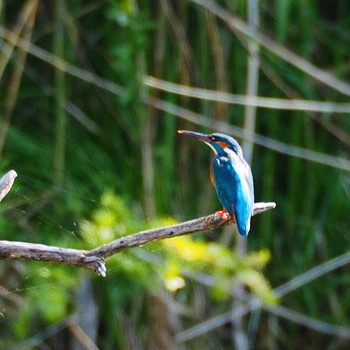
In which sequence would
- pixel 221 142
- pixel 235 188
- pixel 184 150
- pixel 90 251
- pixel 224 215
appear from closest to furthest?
pixel 90 251 < pixel 224 215 < pixel 235 188 < pixel 221 142 < pixel 184 150

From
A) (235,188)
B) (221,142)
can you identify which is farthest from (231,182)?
(221,142)

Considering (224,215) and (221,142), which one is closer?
(224,215)

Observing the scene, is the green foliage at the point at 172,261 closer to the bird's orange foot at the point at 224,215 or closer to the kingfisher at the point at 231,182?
the kingfisher at the point at 231,182

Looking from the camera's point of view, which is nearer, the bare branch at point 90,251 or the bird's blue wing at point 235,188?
the bare branch at point 90,251

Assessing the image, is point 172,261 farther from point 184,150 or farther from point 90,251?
point 90,251

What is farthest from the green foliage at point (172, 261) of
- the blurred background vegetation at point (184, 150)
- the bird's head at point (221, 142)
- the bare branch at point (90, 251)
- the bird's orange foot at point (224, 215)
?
the bare branch at point (90, 251)

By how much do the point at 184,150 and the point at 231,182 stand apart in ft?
4.63

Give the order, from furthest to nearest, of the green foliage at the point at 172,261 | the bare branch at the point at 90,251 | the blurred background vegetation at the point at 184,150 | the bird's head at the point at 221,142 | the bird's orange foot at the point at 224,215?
the blurred background vegetation at the point at 184,150 → the green foliage at the point at 172,261 → the bird's head at the point at 221,142 → the bird's orange foot at the point at 224,215 → the bare branch at the point at 90,251

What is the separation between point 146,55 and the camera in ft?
11.9

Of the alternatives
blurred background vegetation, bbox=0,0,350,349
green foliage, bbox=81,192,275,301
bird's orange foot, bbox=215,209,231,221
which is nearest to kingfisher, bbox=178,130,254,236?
bird's orange foot, bbox=215,209,231,221

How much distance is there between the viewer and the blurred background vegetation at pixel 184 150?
3.45 m

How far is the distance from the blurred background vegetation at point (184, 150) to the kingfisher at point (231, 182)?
0.85 metres

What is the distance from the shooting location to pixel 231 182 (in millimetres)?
2340

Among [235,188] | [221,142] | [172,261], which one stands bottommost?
[172,261]
